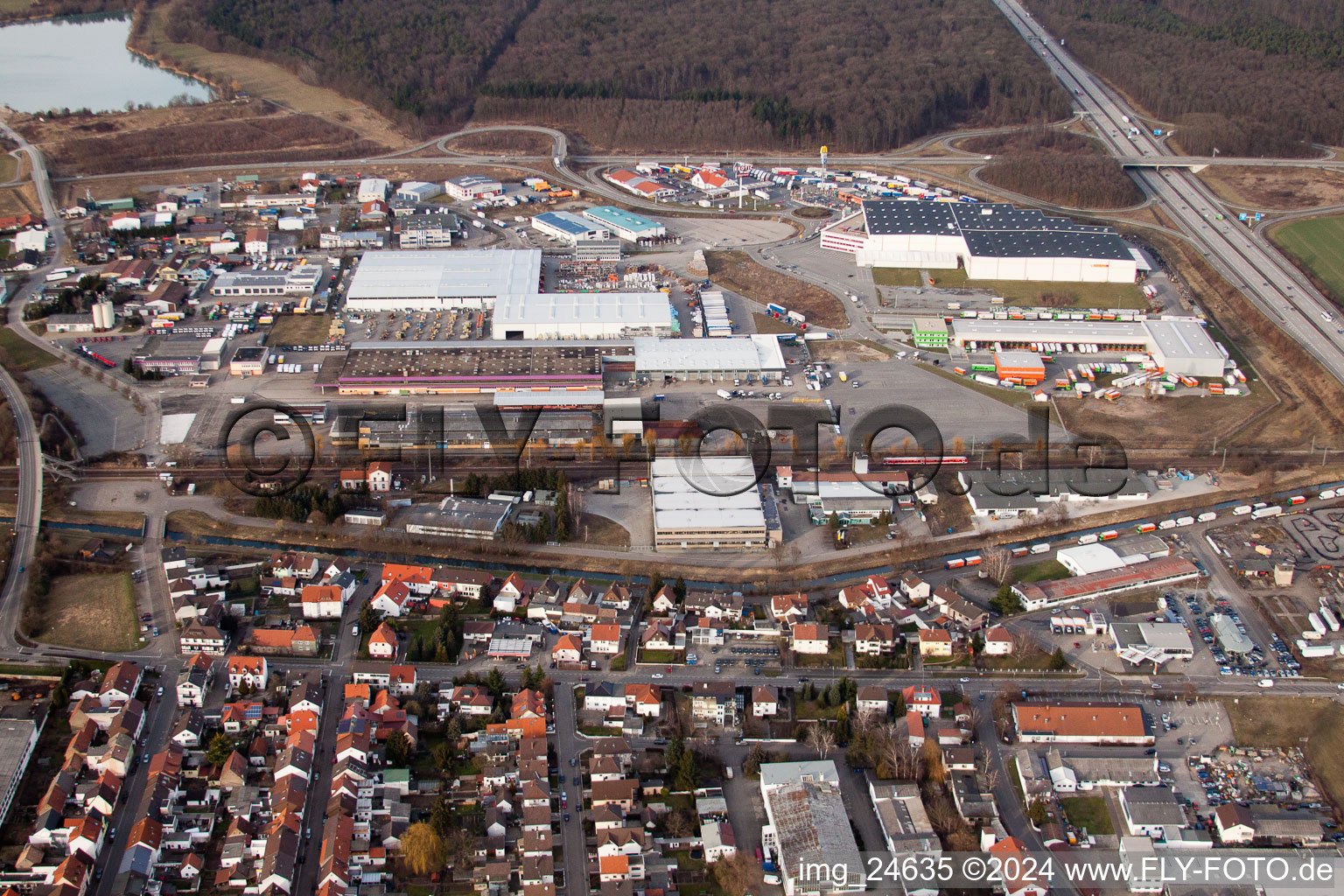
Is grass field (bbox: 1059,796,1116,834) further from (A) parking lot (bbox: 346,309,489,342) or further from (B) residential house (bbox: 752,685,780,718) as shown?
(A) parking lot (bbox: 346,309,489,342)

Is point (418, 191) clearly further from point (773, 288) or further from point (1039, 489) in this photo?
point (1039, 489)

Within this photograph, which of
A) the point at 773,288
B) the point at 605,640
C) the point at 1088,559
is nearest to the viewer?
the point at 605,640

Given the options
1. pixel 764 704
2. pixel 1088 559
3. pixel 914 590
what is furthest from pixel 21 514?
pixel 1088 559

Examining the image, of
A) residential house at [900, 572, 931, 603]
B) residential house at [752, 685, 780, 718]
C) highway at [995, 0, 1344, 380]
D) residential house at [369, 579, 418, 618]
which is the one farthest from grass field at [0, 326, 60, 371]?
highway at [995, 0, 1344, 380]

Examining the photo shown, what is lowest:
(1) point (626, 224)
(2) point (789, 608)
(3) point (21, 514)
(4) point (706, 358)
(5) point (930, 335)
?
(2) point (789, 608)

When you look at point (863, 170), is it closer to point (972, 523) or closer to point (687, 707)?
point (972, 523)

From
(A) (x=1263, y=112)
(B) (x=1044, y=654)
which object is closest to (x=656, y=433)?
(B) (x=1044, y=654)
